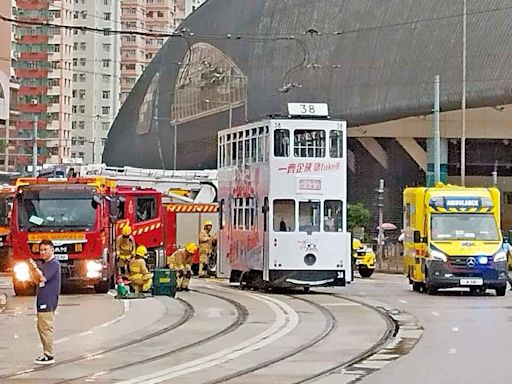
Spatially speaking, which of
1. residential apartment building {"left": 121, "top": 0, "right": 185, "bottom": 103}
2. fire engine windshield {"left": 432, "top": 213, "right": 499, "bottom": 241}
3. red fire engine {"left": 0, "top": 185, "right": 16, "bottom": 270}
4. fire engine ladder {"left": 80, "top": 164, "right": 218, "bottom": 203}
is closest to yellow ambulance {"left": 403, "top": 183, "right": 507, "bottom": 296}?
fire engine windshield {"left": 432, "top": 213, "right": 499, "bottom": 241}

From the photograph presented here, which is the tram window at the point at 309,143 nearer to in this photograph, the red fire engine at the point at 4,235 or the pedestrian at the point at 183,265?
the pedestrian at the point at 183,265

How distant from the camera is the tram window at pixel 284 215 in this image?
31906mm

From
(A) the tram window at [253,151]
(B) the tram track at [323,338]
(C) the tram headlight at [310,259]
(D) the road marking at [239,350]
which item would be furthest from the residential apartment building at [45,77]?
(B) the tram track at [323,338]

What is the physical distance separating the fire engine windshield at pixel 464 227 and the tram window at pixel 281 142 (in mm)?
4340

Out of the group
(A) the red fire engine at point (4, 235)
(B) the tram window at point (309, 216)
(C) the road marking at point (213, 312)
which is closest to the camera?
(C) the road marking at point (213, 312)

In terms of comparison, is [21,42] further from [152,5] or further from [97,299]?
[97,299]

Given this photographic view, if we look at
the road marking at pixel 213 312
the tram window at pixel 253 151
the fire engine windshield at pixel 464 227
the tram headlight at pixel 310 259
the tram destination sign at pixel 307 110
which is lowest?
the road marking at pixel 213 312

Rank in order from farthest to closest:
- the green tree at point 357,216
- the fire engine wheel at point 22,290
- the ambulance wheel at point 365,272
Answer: the green tree at point 357,216
the ambulance wheel at point 365,272
the fire engine wheel at point 22,290

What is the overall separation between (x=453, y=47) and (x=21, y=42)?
59.0 m

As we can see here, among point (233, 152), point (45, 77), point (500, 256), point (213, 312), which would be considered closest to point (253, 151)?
point (233, 152)

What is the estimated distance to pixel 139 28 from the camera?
15000cm

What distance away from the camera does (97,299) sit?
97.9 feet

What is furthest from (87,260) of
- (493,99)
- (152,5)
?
(152,5)

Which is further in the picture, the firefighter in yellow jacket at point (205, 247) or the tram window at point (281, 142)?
the firefighter in yellow jacket at point (205, 247)
